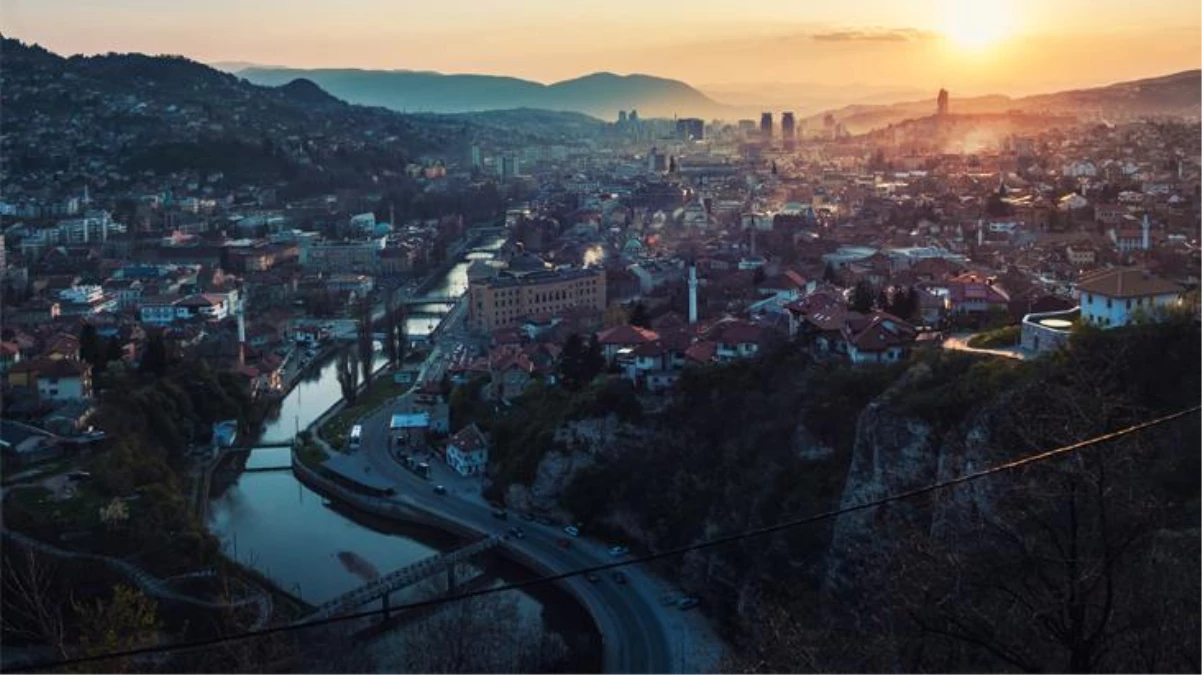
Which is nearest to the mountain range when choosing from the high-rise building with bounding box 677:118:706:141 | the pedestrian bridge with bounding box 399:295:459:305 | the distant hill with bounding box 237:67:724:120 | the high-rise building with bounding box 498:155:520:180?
the distant hill with bounding box 237:67:724:120

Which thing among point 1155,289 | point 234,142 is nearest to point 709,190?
point 234,142

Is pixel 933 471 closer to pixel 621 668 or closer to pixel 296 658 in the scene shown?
pixel 621 668

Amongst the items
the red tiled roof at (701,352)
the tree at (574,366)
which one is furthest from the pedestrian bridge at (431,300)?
the red tiled roof at (701,352)

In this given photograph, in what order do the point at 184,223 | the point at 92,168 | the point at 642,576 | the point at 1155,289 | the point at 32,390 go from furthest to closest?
the point at 92,168 → the point at 184,223 → the point at 32,390 → the point at 642,576 → the point at 1155,289

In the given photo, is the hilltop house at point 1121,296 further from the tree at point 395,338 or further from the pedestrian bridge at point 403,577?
the tree at point 395,338

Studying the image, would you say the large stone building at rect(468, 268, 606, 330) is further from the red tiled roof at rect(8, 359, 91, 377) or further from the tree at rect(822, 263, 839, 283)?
the red tiled roof at rect(8, 359, 91, 377)

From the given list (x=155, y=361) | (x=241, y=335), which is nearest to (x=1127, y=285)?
(x=155, y=361)

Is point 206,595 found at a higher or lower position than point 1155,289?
lower
